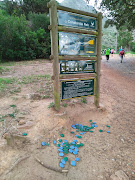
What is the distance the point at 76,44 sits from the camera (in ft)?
11.7

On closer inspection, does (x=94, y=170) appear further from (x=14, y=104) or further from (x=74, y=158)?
(x=14, y=104)

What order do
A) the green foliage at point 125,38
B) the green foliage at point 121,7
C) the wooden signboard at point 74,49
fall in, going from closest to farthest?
the wooden signboard at point 74,49 < the green foliage at point 121,7 < the green foliage at point 125,38

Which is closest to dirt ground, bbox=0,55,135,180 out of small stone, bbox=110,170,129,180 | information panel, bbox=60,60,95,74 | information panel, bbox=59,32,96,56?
small stone, bbox=110,170,129,180

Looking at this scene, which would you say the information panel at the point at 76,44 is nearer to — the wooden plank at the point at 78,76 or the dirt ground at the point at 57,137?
the wooden plank at the point at 78,76

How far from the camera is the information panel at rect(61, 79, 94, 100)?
3.58 m

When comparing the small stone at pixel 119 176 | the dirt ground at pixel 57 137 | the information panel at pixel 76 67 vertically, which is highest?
the information panel at pixel 76 67

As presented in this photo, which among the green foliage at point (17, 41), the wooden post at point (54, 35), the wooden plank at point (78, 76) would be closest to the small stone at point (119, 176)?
the wooden post at point (54, 35)

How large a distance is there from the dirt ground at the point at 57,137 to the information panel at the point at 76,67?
99 centimetres

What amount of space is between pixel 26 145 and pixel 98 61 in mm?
2857

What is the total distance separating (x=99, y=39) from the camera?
12.9 ft

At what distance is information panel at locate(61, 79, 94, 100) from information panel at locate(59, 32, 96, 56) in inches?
29.3

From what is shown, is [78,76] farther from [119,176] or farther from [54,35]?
[119,176]

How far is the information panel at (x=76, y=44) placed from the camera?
3.37 metres

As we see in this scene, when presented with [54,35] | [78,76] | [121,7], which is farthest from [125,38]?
[54,35]
